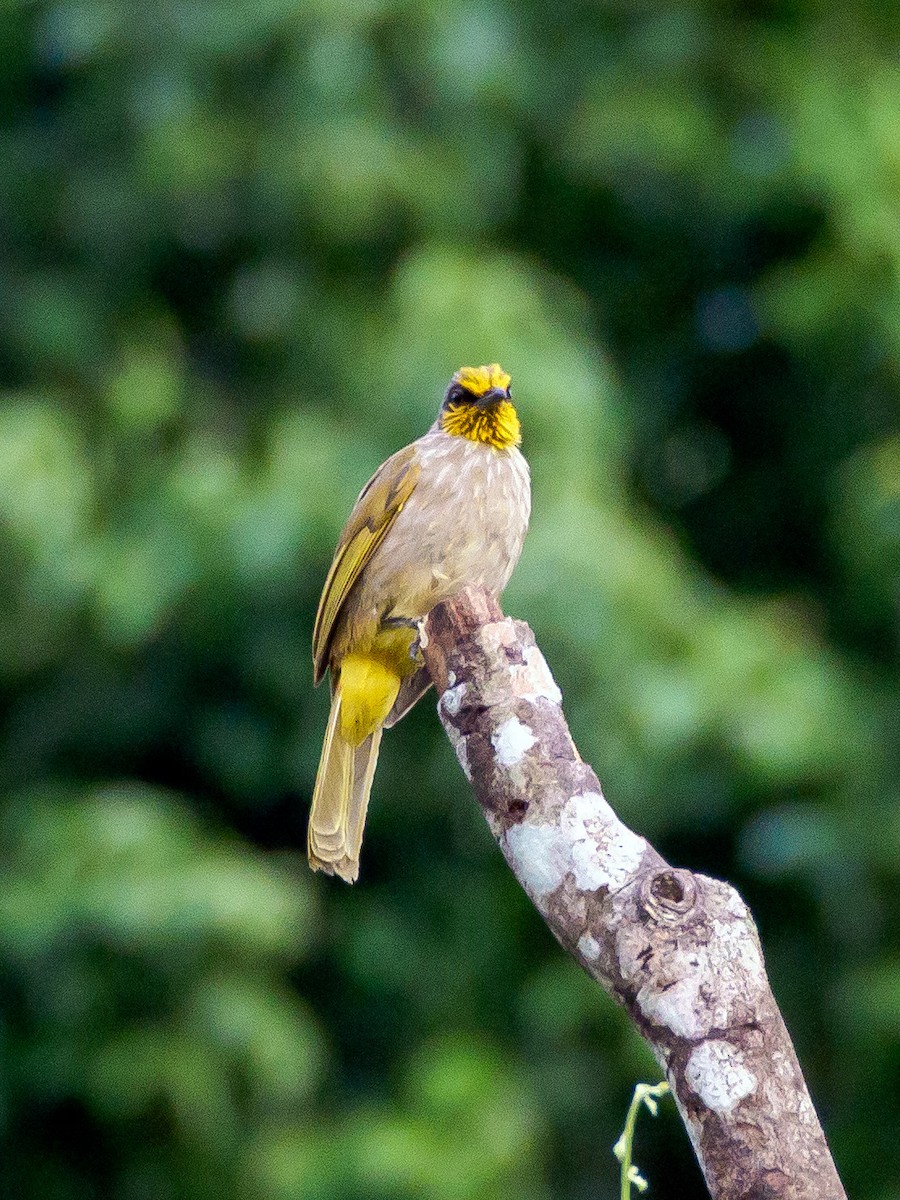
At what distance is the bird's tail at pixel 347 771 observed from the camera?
4.23m

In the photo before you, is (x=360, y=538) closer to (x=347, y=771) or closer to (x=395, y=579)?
(x=395, y=579)

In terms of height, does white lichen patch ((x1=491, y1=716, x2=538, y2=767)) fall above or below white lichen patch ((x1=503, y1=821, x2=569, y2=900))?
above

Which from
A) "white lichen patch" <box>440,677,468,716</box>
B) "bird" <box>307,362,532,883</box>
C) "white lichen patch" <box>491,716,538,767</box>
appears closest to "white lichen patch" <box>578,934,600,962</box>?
"white lichen patch" <box>491,716,538,767</box>

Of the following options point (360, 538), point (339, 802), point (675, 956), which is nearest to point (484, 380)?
point (360, 538)

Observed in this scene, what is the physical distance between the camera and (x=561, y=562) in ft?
20.7

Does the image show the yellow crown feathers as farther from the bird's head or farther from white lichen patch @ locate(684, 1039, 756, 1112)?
white lichen patch @ locate(684, 1039, 756, 1112)

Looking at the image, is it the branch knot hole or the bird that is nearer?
the branch knot hole

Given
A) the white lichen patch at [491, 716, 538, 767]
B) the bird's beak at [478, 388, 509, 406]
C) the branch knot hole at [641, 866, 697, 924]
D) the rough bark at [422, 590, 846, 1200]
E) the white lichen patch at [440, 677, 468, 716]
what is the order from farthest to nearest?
1. the bird's beak at [478, 388, 509, 406]
2. the white lichen patch at [440, 677, 468, 716]
3. the white lichen patch at [491, 716, 538, 767]
4. the branch knot hole at [641, 866, 697, 924]
5. the rough bark at [422, 590, 846, 1200]

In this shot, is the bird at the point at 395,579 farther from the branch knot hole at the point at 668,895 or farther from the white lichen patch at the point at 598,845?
the branch knot hole at the point at 668,895

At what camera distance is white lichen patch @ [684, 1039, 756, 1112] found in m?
2.21

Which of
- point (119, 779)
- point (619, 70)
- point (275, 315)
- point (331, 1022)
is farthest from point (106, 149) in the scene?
point (331, 1022)

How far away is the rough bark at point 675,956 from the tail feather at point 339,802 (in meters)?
1.48

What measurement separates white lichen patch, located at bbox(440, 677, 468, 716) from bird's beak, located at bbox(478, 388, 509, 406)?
196 cm

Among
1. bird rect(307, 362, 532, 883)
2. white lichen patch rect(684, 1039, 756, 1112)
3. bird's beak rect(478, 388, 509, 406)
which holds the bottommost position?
white lichen patch rect(684, 1039, 756, 1112)
